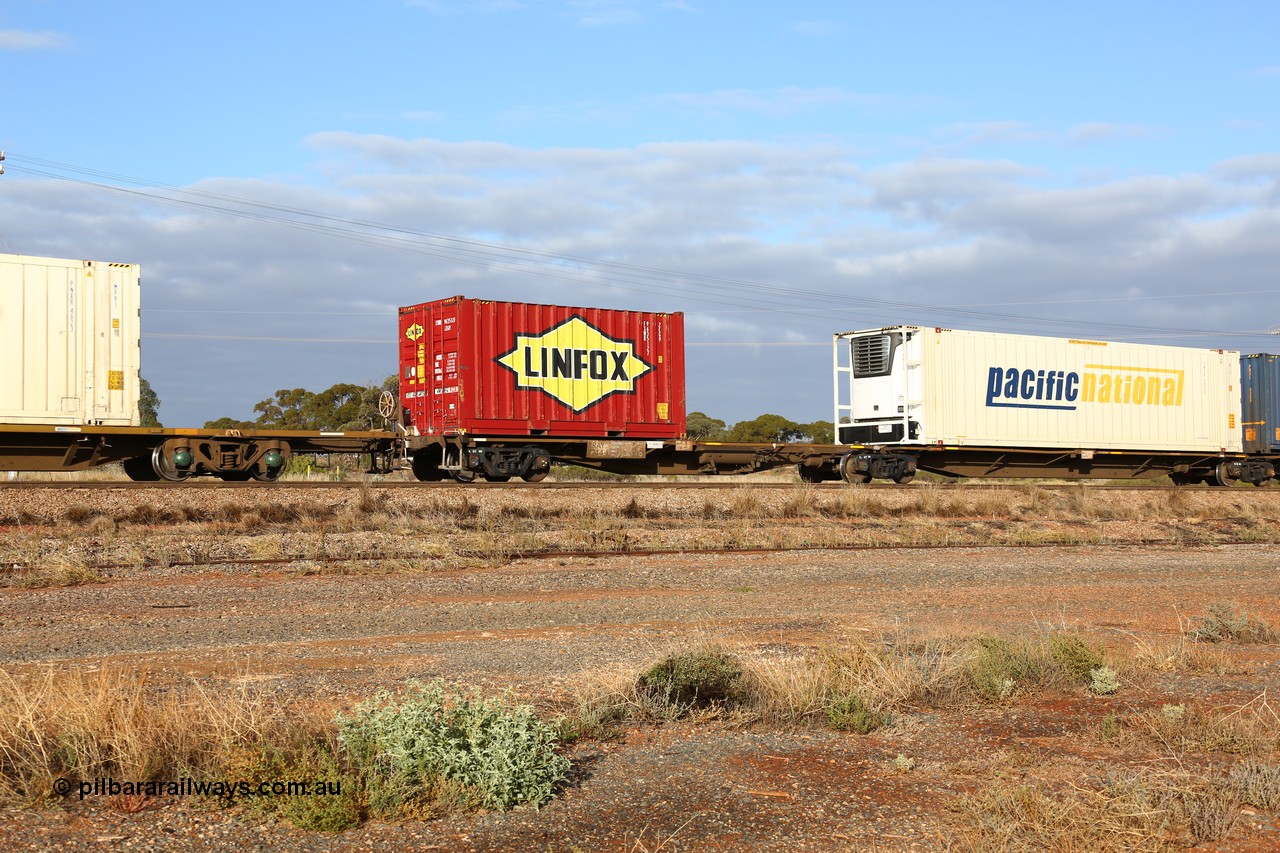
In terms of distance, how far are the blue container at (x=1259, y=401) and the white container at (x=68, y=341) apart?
28.0 meters

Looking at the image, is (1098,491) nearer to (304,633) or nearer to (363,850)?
(304,633)

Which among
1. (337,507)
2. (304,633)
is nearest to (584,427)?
(337,507)

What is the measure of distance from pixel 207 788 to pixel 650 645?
4.19 meters

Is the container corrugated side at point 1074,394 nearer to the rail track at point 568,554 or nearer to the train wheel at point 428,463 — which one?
the rail track at point 568,554

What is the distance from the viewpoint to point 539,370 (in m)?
22.7

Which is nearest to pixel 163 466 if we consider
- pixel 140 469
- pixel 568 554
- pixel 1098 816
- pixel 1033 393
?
pixel 140 469

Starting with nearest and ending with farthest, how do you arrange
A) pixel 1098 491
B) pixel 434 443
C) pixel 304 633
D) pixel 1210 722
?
1. pixel 1210 722
2. pixel 304 633
3. pixel 434 443
4. pixel 1098 491

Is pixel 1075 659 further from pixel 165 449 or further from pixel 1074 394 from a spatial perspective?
pixel 1074 394

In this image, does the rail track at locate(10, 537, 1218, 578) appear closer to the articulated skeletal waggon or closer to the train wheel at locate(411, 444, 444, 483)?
the articulated skeletal waggon

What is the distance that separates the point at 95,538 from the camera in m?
14.5

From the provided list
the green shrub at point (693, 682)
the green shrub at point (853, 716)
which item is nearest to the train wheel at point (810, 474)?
the green shrub at point (693, 682)

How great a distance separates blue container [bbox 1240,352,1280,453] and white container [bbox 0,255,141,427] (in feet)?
91.8

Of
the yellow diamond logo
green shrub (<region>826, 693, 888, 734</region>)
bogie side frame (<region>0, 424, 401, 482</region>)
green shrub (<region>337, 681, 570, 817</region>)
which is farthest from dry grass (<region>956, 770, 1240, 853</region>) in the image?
the yellow diamond logo

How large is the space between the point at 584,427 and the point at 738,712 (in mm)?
17076
